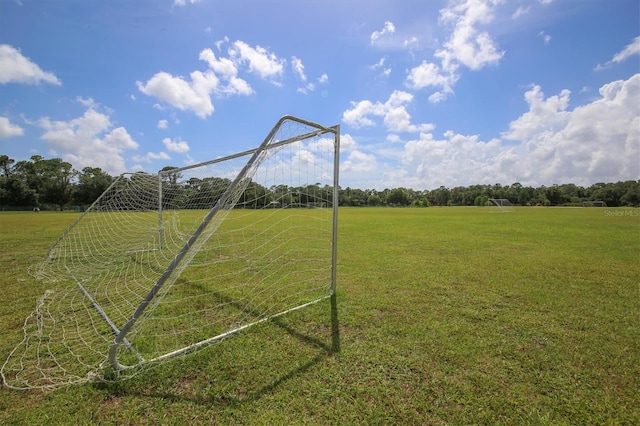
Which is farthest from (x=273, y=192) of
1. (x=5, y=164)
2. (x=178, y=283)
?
(x=5, y=164)

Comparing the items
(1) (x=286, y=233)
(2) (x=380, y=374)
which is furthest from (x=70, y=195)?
(2) (x=380, y=374)

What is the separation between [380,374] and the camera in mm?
2291

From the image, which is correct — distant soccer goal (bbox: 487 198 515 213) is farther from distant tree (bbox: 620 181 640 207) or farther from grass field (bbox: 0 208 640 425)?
grass field (bbox: 0 208 640 425)

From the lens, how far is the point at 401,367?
2371 mm

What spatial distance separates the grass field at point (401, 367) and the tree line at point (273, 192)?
1.94 m

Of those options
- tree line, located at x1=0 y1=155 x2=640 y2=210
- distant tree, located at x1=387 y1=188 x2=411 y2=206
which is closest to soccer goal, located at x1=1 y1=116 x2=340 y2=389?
tree line, located at x1=0 y1=155 x2=640 y2=210

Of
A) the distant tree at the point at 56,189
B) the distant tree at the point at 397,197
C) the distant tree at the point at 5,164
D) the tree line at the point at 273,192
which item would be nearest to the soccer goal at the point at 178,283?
the tree line at the point at 273,192

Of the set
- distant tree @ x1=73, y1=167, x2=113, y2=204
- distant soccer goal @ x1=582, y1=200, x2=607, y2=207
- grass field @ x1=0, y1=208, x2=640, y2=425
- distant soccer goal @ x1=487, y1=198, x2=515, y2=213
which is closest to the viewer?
grass field @ x1=0, y1=208, x2=640, y2=425

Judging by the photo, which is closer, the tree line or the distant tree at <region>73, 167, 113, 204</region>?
the tree line

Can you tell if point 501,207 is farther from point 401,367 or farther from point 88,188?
point 88,188

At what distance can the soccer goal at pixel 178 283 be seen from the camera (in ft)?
7.79

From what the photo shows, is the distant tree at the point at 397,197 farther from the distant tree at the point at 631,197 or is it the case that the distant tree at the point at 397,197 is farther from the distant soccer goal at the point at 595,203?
the distant tree at the point at 631,197

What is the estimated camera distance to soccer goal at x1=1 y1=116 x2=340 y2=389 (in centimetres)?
237

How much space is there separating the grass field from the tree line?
1.94 metres
